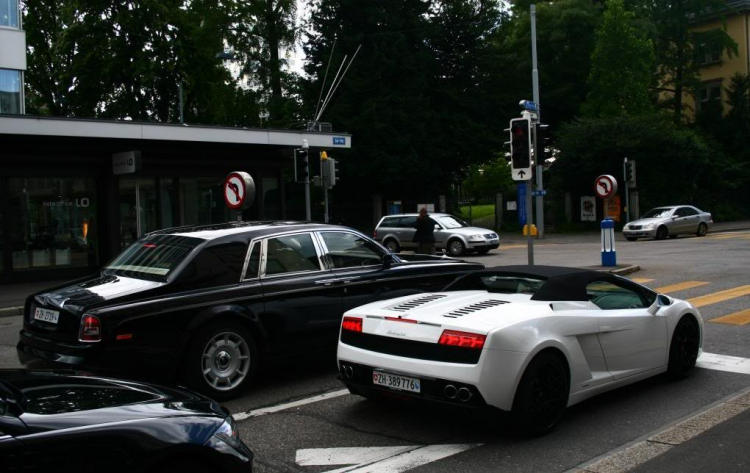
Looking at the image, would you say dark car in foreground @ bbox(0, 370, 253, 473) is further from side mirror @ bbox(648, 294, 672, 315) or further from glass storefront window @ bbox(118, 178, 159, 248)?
glass storefront window @ bbox(118, 178, 159, 248)

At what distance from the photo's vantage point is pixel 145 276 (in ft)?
22.0

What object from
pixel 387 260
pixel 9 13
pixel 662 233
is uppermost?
pixel 9 13

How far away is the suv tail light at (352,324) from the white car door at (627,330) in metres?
1.99

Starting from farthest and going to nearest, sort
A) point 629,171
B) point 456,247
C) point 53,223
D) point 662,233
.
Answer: point 629,171 → point 662,233 → point 456,247 → point 53,223

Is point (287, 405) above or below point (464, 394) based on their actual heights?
below

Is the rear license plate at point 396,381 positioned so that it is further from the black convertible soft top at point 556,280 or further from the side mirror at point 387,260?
the side mirror at point 387,260

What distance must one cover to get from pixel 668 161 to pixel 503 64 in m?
11.3

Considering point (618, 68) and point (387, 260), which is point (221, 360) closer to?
point (387, 260)

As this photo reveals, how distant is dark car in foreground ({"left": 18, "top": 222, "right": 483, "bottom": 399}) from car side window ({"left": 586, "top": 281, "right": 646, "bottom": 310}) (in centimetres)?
229

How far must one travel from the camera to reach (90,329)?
19.4 ft

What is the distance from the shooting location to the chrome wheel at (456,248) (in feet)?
82.9

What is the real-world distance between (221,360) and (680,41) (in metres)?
49.6

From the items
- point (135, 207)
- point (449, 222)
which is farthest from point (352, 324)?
point (449, 222)

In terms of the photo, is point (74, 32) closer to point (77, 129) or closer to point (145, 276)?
point (77, 129)
